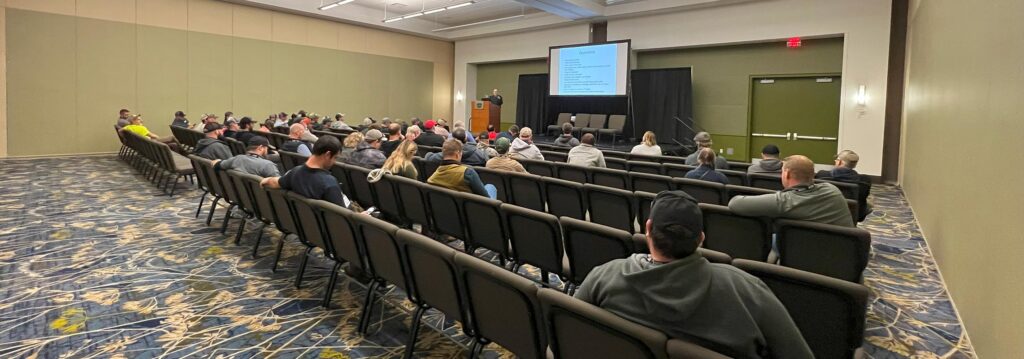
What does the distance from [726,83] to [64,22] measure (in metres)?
15.2

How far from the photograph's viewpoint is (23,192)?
7645 mm

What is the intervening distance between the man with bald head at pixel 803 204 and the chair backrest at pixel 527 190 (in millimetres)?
1954

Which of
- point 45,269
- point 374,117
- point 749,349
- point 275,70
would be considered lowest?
point 45,269

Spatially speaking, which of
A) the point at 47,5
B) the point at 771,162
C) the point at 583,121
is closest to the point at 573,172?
the point at 771,162

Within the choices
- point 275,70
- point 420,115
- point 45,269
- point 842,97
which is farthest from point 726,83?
point 45,269

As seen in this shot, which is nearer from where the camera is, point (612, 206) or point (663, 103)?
point (612, 206)

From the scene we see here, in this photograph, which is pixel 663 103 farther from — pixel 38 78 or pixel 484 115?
pixel 38 78

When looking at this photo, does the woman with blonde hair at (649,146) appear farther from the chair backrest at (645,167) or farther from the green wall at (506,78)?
the green wall at (506,78)

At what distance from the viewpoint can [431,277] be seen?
2639 millimetres

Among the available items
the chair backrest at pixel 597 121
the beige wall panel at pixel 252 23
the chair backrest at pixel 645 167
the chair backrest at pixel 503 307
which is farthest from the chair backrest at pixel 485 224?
the beige wall panel at pixel 252 23

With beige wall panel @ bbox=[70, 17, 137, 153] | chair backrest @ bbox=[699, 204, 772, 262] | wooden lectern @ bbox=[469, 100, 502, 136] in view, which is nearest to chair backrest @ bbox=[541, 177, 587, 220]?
chair backrest @ bbox=[699, 204, 772, 262]

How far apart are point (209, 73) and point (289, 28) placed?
2.61 metres

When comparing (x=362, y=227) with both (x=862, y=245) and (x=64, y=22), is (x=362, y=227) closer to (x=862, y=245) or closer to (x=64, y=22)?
(x=862, y=245)

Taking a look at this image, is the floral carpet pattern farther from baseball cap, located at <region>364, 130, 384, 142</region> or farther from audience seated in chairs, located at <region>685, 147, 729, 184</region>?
baseball cap, located at <region>364, 130, 384, 142</region>
